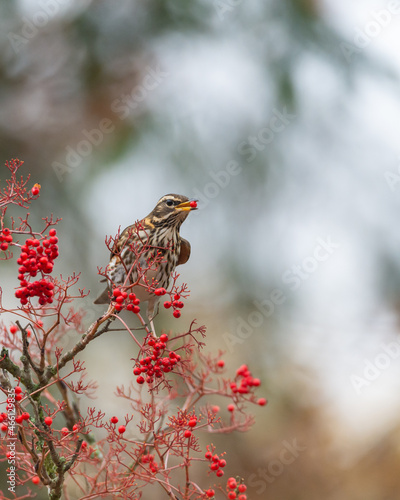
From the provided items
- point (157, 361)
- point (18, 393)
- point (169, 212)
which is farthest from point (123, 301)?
point (169, 212)

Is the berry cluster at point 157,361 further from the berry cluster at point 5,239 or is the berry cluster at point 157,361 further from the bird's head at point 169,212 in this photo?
the bird's head at point 169,212

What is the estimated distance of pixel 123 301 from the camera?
1.06 metres

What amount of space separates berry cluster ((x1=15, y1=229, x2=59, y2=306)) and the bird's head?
0.68 meters

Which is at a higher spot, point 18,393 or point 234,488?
point 18,393

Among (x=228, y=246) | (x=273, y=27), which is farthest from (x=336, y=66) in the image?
(x=228, y=246)

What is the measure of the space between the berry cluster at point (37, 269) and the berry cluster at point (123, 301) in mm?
114

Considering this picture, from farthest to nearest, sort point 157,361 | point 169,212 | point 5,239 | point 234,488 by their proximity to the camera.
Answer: point 169,212 < point 234,488 < point 157,361 < point 5,239

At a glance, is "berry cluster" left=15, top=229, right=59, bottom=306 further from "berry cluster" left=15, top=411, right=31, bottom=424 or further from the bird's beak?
the bird's beak

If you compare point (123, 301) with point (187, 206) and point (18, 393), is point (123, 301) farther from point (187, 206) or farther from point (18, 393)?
point (187, 206)

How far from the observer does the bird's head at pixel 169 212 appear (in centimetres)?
172

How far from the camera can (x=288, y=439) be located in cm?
331

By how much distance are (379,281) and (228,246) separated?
0.92 m

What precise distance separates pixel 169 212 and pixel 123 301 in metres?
0.79

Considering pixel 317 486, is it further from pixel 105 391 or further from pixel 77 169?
pixel 77 169
